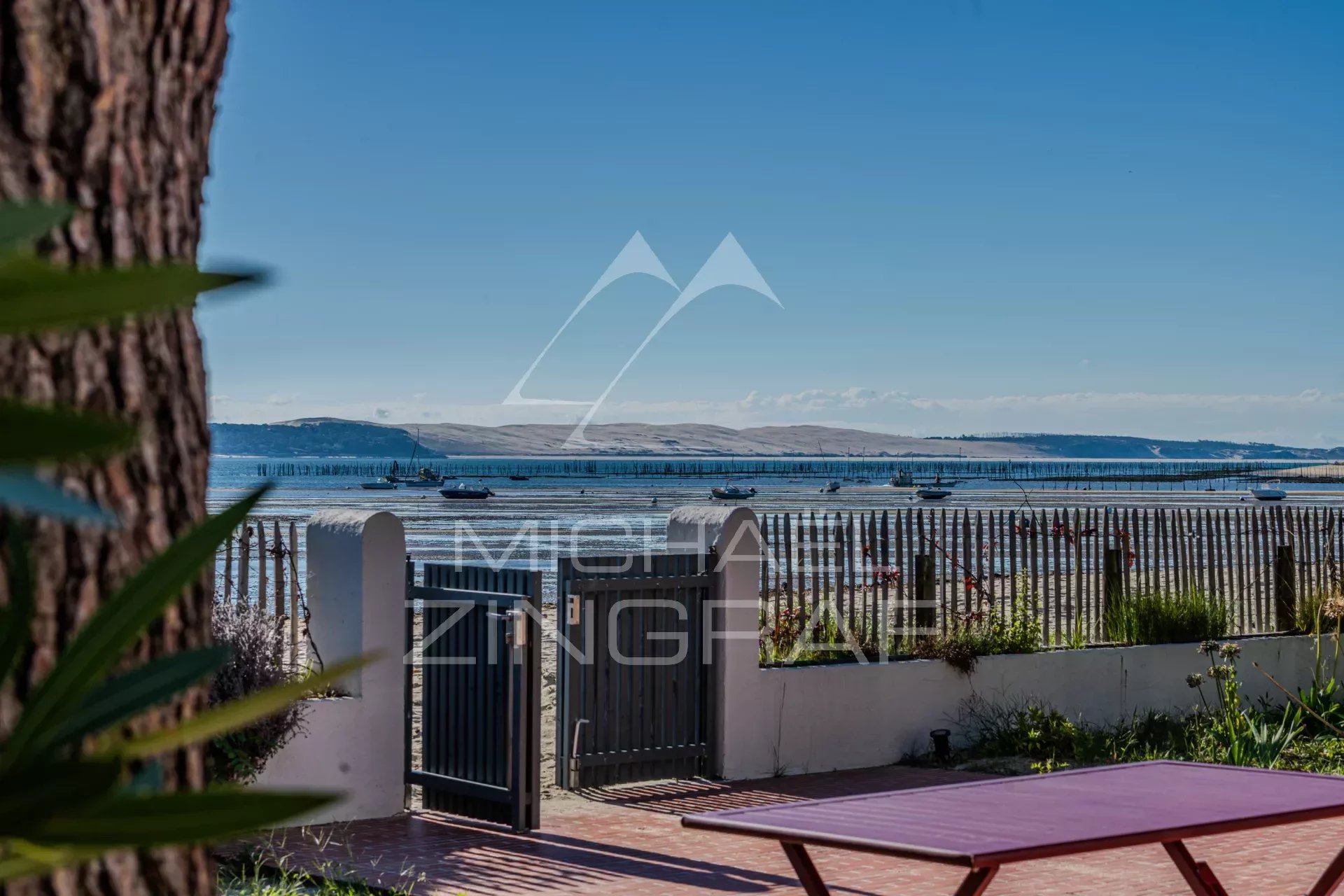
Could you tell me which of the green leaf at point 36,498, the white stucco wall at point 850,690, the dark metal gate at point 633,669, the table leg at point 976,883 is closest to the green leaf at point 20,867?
the green leaf at point 36,498

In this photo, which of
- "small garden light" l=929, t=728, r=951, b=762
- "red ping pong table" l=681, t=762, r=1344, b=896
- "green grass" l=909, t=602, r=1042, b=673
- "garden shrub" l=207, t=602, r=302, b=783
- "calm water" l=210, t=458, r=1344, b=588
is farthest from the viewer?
"calm water" l=210, t=458, r=1344, b=588

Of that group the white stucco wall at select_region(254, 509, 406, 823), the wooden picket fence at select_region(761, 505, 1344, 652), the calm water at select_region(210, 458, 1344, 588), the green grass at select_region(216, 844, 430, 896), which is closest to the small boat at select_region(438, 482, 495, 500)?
the calm water at select_region(210, 458, 1344, 588)

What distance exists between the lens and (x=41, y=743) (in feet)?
1.74

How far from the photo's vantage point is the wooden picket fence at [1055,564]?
34.9ft

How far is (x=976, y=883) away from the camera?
4273mm

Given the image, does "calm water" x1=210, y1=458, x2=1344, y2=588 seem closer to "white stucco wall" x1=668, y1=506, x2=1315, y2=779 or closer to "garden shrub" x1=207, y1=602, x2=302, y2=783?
"white stucco wall" x1=668, y1=506, x2=1315, y2=779

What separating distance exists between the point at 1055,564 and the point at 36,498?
12017mm

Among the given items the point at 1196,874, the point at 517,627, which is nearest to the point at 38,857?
the point at 1196,874

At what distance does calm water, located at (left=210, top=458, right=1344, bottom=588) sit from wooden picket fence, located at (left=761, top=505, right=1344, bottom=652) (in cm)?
866

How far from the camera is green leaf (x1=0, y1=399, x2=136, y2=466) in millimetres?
405

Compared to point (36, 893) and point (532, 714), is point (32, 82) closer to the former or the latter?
point (36, 893)

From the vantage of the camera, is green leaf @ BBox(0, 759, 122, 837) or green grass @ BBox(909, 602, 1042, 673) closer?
green leaf @ BBox(0, 759, 122, 837)

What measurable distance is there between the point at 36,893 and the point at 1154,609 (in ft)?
35.1

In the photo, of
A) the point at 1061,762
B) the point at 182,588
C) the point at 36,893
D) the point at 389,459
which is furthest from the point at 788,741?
the point at 389,459
